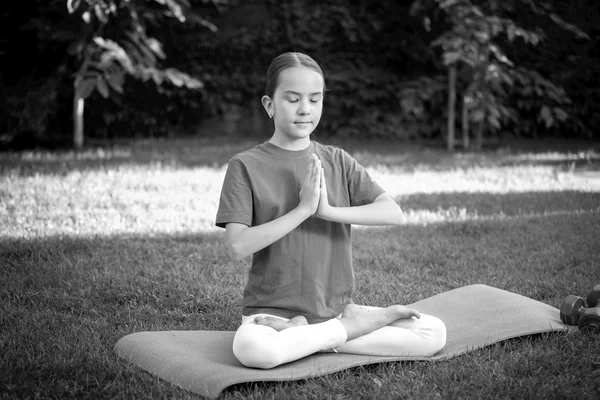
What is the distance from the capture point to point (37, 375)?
103 inches

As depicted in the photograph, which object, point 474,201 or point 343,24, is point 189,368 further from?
point 343,24

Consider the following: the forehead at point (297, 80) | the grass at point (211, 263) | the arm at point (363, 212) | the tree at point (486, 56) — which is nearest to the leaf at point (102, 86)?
the grass at point (211, 263)

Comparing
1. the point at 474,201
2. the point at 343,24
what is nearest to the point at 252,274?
the point at 474,201

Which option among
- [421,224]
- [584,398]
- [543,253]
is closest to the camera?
[584,398]

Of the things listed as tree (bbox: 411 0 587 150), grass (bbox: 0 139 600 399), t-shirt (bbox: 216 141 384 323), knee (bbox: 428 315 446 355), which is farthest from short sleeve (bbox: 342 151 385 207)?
tree (bbox: 411 0 587 150)

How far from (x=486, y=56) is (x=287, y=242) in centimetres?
630

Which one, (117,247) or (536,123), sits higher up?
(536,123)

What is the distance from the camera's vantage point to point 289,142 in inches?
111

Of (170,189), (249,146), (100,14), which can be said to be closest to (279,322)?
(170,189)

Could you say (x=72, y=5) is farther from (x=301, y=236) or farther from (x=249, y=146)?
(x=301, y=236)

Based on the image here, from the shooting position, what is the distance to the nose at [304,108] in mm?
2711

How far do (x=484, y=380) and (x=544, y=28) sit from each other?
7.79m

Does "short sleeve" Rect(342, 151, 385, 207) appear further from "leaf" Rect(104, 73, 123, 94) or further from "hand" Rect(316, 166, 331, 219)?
"leaf" Rect(104, 73, 123, 94)

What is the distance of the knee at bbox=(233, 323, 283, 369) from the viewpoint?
251cm
